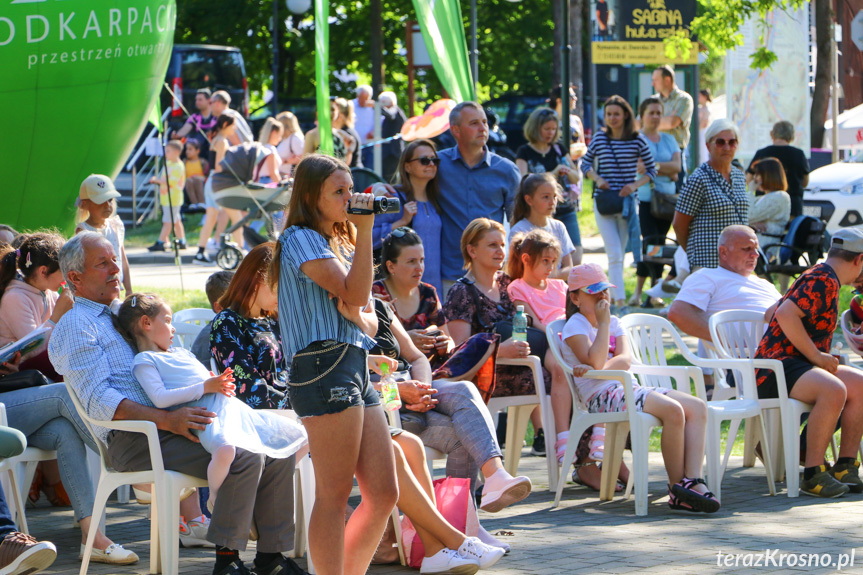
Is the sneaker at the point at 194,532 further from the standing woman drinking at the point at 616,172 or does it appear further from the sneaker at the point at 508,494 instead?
the standing woman drinking at the point at 616,172

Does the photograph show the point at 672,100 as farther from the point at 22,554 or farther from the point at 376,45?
the point at 376,45

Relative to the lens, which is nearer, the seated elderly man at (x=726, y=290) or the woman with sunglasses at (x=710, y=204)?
the seated elderly man at (x=726, y=290)

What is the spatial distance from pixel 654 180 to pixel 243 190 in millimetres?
5070

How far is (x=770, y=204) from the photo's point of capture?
11.6m

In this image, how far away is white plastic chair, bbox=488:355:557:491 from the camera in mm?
6566

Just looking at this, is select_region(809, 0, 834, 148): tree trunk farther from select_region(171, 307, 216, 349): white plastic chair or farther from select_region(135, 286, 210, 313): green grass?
select_region(171, 307, 216, 349): white plastic chair

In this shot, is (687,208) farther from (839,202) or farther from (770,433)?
(839,202)

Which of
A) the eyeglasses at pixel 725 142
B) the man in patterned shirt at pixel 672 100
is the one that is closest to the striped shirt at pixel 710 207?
the eyeglasses at pixel 725 142

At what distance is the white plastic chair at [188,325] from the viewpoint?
665 cm

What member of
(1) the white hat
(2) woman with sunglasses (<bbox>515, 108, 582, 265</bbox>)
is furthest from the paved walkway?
(2) woman with sunglasses (<bbox>515, 108, 582, 265</bbox>)

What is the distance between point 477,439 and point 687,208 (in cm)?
448

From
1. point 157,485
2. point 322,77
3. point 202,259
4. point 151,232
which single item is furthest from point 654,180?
point 151,232

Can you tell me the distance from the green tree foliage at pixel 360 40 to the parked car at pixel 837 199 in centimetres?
1385

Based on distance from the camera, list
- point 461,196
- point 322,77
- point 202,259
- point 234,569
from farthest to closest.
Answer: point 202,259 < point 322,77 < point 461,196 < point 234,569
